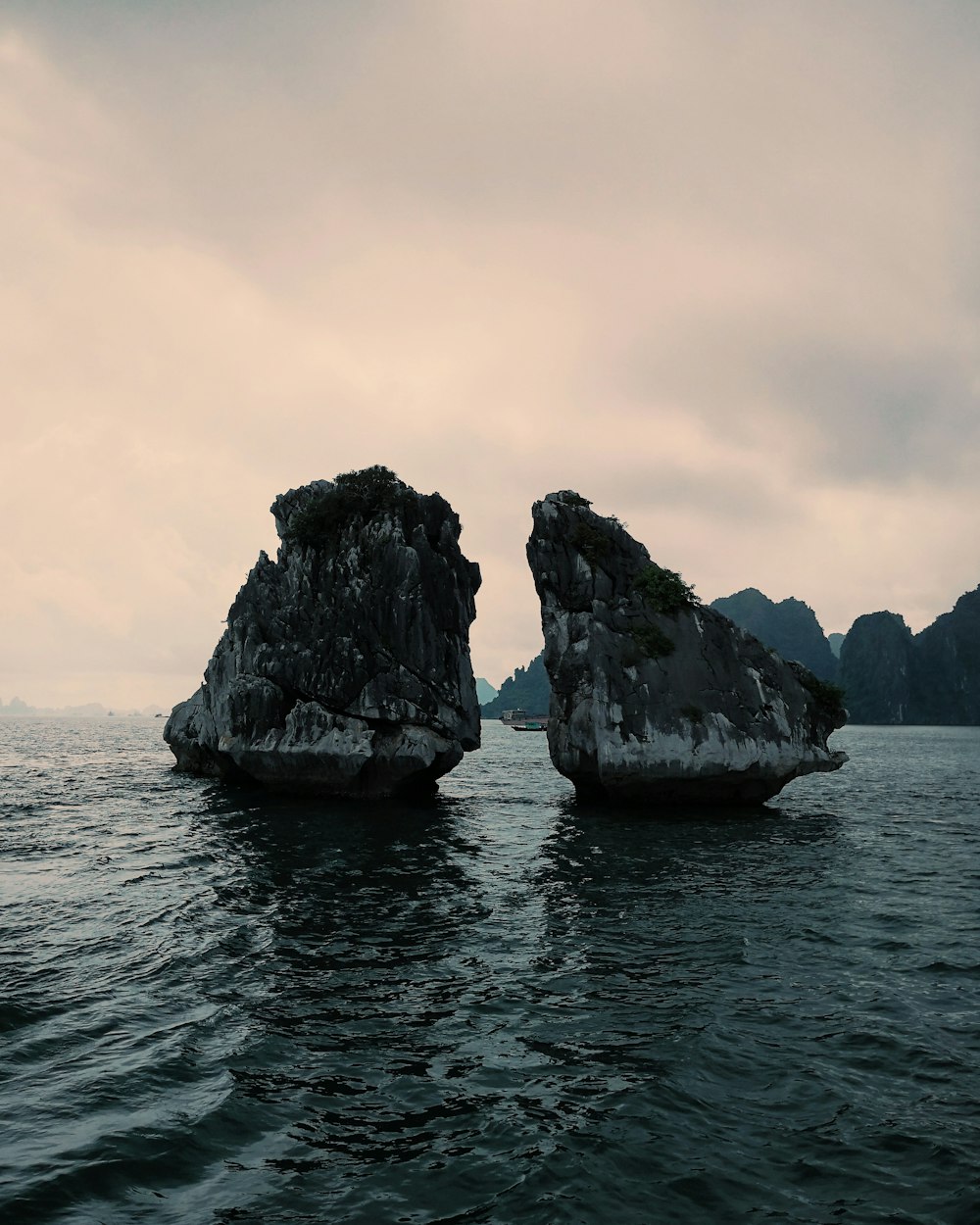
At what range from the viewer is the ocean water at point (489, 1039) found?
792 cm

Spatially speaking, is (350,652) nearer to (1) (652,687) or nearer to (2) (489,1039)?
(1) (652,687)

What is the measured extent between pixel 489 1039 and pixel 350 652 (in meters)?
29.5

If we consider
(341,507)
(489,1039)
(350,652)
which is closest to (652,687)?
(350,652)

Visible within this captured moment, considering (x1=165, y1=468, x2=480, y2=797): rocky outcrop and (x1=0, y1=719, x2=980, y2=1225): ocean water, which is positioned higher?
(x1=165, y1=468, x2=480, y2=797): rocky outcrop

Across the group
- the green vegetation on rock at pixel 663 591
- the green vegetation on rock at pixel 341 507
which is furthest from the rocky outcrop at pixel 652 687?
the green vegetation on rock at pixel 341 507

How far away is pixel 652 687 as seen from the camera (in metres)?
34.8

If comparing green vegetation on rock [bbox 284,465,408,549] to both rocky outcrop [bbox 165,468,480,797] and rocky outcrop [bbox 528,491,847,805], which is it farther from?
rocky outcrop [bbox 528,491,847,805]

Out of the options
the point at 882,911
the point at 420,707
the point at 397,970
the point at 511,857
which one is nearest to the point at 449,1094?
the point at 397,970

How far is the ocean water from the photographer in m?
7.92

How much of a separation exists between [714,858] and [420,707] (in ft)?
59.5

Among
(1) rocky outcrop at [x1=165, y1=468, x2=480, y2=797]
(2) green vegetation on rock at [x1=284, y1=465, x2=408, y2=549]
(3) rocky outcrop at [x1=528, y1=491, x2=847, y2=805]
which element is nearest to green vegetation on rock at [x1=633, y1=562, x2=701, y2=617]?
(3) rocky outcrop at [x1=528, y1=491, x2=847, y2=805]

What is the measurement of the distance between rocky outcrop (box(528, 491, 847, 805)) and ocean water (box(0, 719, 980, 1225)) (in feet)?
31.2

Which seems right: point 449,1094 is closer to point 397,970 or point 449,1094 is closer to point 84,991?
point 397,970

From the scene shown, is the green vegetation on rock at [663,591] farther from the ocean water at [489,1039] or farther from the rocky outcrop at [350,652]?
the ocean water at [489,1039]
